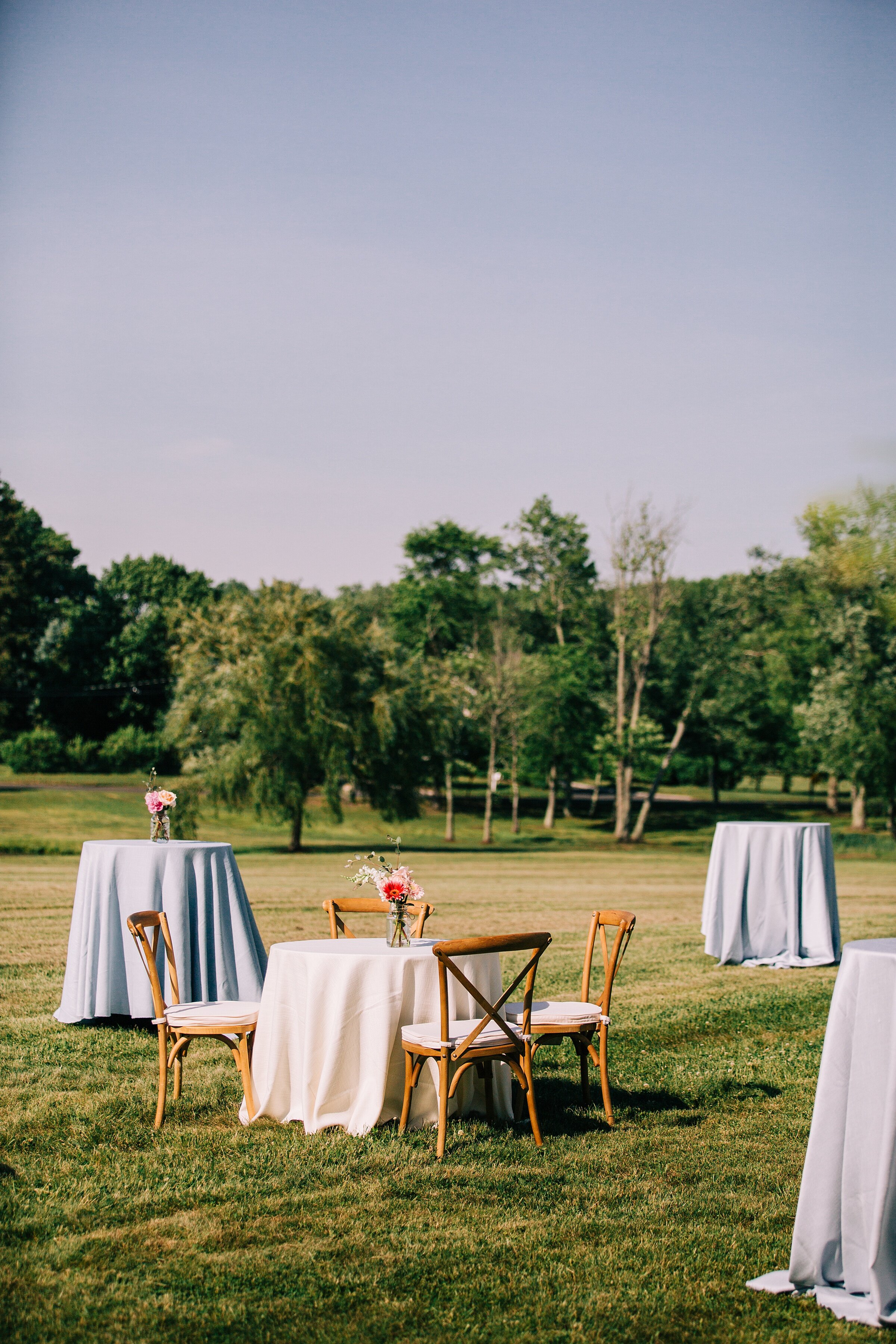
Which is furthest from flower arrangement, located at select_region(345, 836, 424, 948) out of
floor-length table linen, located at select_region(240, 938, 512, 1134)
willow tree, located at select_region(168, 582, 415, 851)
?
willow tree, located at select_region(168, 582, 415, 851)

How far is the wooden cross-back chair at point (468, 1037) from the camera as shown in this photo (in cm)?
554

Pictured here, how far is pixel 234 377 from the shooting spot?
34656mm

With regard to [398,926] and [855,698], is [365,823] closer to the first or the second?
[855,698]

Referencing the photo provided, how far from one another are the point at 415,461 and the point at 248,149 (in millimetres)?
27974

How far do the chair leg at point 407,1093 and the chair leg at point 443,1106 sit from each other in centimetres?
26

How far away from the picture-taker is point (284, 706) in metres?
30.6

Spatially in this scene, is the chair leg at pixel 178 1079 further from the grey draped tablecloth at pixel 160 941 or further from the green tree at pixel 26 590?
the green tree at pixel 26 590

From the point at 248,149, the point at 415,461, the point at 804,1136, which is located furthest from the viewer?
the point at 415,461

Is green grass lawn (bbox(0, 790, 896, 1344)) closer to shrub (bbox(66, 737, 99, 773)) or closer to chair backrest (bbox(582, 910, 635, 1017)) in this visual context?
chair backrest (bbox(582, 910, 635, 1017))

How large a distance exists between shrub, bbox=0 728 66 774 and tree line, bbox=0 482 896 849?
0.11 meters

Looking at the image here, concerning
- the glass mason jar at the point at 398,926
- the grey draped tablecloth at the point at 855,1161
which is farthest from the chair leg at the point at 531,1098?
the grey draped tablecloth at the point at 855,1161

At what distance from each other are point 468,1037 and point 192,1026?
1.59m

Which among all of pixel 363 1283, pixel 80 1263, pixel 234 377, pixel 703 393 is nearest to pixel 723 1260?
pixel 363 1283

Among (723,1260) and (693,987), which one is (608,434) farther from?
(723,1260)
